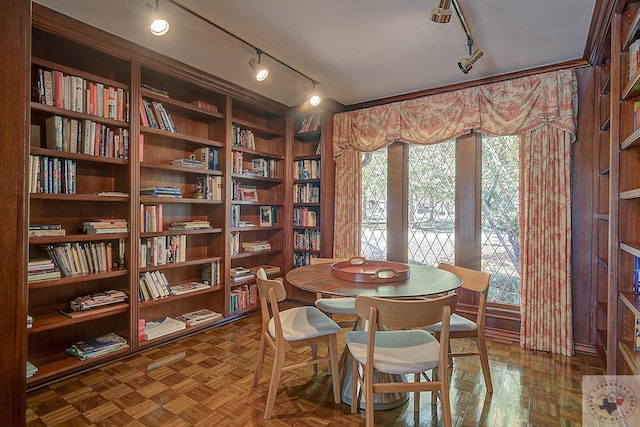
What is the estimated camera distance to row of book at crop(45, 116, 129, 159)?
225cm

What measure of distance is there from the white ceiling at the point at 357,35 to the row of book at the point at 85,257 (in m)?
1.51

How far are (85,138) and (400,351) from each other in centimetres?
248

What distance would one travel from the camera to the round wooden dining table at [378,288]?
180 cm

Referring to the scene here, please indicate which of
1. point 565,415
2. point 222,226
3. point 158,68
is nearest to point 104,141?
point 158,68

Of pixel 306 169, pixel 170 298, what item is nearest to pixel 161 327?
pixel 170 298

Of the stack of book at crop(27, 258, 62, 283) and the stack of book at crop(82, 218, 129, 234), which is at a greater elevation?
the stack of book at crop(82, 218, 129, 234)

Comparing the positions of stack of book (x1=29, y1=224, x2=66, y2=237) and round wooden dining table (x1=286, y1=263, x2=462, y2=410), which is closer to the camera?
round wooden dining table (x1=286, y1=263, x2=462, y2=410)

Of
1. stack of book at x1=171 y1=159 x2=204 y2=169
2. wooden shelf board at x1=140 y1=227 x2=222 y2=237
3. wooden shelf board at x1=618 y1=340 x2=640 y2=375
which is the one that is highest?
stack of book at x1=171 y1=159 x2=204 y2=169

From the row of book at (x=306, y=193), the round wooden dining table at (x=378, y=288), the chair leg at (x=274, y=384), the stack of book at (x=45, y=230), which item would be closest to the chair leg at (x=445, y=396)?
the round wooden dining table at (x=378, y=288)

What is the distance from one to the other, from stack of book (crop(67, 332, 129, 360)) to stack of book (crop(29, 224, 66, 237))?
836 millimetres

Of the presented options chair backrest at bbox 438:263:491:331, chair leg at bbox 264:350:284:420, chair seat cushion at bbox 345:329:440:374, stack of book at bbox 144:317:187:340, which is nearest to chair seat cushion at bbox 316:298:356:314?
chair seat cushion at bbox 345:329:440:374

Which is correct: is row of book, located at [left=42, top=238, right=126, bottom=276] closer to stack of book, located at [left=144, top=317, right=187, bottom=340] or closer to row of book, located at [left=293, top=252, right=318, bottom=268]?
stack of book, located at [left=144, top=317, right=187, bottom=340]

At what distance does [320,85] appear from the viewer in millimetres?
3354

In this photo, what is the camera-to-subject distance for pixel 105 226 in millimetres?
2455
